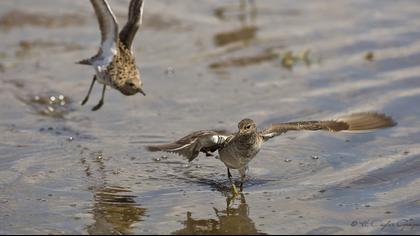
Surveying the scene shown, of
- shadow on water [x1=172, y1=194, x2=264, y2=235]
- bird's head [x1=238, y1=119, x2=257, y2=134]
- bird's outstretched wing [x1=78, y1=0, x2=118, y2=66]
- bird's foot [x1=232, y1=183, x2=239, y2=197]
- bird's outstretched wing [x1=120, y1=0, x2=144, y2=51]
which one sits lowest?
shadow on water [x1=172, y1=194, x2=264, y2=235]

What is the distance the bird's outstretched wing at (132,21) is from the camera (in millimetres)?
11195

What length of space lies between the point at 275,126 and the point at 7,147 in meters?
3.14

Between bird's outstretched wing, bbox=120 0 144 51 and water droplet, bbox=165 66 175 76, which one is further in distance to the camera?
water droplet, bbox=165 66 175 76

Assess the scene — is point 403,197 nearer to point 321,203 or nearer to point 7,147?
point 321,203

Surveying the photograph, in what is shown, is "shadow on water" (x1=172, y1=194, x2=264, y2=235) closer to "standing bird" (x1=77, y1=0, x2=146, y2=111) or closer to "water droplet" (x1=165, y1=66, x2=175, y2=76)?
"standing bird" (x1=77, y1=0, x2=146, y2=111)

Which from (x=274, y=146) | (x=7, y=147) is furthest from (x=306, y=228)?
(x=7, y=147)

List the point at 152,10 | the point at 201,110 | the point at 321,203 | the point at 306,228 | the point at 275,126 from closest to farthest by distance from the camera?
the point at 306,228
the point at 321,203
the point at 275,126
the point at 201,110
the point at 152,10

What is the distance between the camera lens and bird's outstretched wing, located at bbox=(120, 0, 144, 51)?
11195mm

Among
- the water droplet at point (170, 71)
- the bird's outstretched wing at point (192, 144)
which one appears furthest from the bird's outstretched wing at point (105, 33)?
the bird's outstretched wing at point (192, 144)

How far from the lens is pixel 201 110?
461 inches

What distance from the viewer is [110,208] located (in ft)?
26.9

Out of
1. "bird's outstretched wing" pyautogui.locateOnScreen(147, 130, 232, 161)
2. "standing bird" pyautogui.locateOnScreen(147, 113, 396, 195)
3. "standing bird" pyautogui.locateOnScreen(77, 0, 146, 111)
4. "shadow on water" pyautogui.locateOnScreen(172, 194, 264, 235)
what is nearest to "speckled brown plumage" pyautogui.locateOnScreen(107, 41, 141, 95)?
"standing bird" pyautogui.locateOnScreen(77, 0, 146, 111)

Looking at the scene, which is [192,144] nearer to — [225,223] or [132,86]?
[225,223]

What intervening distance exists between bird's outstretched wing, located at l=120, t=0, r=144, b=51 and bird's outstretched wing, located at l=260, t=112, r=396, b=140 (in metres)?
2.96
